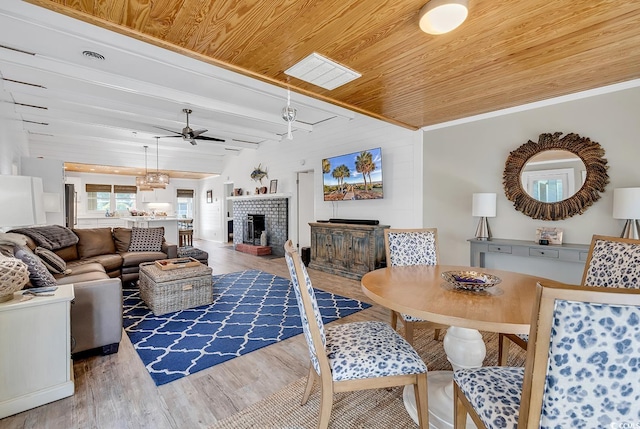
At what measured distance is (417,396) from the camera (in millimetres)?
1449

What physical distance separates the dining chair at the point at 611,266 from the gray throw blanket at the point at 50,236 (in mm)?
5002

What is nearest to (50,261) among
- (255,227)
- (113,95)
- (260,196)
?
(113,95)

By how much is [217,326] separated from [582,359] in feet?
9.57

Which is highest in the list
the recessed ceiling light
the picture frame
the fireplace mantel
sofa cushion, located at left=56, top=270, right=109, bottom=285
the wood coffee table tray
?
the recessed ceiling light

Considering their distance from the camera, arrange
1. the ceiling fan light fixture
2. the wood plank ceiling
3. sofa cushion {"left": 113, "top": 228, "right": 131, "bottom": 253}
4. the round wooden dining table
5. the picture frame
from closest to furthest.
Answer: the round wooden dining table, the ceiling fan light fixture, the wood plank ceiling, the picture frame, sofa cushion {"left": 113, "top": 228, "right": 131, "bottom": 253}

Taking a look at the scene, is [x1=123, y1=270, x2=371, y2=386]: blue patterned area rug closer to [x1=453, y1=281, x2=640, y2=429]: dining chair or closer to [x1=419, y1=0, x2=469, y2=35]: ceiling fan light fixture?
[x1=453, y1=281, x2=640, y2=429]: dining chair

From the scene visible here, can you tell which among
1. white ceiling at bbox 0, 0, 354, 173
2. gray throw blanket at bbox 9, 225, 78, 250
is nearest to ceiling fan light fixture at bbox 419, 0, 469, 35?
white ceiling at bbox 0, 0, 354, 173

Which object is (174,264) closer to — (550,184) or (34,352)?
(34,352)

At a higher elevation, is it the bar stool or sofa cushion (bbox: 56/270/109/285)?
sofa cushion (bbox: 56/270/109/285)

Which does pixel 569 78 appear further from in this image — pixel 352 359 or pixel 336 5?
pixel 352 359

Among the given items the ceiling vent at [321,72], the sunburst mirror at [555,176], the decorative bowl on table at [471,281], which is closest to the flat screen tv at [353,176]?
the sunburst mirror at [555,176]

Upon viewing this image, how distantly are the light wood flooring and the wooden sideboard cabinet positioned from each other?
229 centimetres

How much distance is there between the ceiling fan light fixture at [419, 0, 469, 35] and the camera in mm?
1681

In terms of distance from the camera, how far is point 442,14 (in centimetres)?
174
